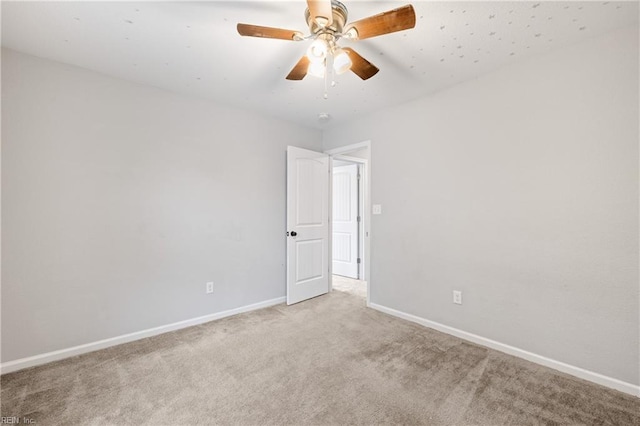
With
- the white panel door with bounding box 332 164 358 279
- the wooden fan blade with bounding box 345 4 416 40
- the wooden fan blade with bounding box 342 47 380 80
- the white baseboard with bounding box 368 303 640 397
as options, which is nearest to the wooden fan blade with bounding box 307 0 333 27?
the wooden fan blade with bounding box 345 4 416 40

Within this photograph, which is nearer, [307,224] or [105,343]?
[105,343]

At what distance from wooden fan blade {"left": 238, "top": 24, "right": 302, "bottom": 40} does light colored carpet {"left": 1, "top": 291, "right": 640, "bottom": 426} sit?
221 centimetres

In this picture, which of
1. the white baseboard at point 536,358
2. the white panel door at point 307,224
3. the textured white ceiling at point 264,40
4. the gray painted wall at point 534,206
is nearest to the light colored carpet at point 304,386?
the white baseboard at point 536,358

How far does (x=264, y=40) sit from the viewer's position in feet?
6.55

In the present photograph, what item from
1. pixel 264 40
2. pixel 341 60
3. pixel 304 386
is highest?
pixel 264 40

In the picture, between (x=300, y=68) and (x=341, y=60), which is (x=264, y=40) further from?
(x=341, y=60)

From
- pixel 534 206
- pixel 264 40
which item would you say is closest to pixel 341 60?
pixel 264 40

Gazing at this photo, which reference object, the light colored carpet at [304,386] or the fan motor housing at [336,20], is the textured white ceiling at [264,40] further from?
the light colored carpet at [304,386]

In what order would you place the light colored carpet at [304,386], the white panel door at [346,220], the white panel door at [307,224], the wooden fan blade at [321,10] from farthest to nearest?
the white panel door at [346,220]
the white panel door at [307,224]
the light colored carpet at [304,386]
the wooden fan blade at [321,10]

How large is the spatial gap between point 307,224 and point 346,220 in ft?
5.27

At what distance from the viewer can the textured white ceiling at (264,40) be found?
5.63 feet

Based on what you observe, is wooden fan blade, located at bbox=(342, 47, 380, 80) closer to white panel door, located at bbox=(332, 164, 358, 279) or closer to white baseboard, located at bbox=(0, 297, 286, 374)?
white baseboard, located at bbox=(0, 297, 286, 374)

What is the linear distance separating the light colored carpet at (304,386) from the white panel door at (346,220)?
2514mm

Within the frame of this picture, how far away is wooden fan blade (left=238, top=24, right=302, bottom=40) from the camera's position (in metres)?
1.53
